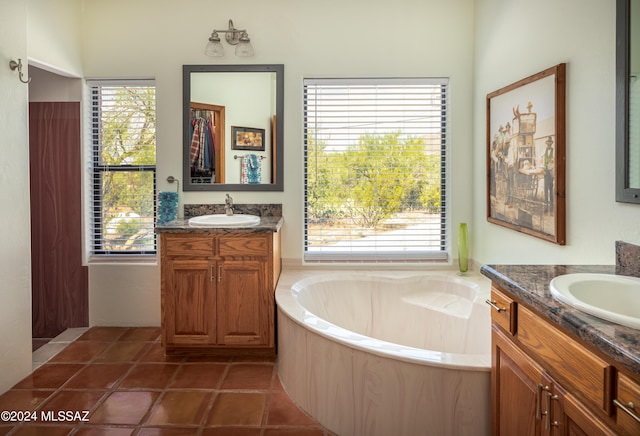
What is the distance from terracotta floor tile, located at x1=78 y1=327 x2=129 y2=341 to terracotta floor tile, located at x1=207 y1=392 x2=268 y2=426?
1.34 metres

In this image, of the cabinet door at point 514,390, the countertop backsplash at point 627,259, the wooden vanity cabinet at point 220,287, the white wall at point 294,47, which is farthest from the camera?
the white wall at point 294,47

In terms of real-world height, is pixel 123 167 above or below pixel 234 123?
below

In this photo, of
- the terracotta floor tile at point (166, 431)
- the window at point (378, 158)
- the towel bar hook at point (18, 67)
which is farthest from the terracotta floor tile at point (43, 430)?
the window at point (378, 158)

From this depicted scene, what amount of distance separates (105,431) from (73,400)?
1.41ft

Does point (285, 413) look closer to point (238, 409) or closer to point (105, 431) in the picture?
point (238, 409)

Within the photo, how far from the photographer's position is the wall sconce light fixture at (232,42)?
326cm

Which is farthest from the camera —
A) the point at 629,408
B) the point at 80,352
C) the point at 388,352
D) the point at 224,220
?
the point at 224,220

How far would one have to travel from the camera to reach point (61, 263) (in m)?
3.52

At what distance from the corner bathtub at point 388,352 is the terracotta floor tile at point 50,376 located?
1335 millimetres

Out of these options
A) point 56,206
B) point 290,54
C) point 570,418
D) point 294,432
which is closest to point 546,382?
point 570,418

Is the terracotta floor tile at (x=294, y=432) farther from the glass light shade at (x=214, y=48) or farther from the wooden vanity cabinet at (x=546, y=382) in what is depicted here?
the glass light shade at (x=214, y=48)

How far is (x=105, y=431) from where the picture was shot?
212 cm

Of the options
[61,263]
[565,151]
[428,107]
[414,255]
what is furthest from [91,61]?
[565,151]

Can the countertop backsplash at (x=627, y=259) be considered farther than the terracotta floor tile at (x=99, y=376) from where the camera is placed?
No
